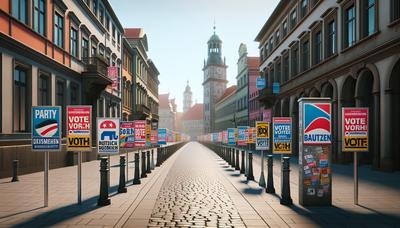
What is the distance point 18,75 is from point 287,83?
24.2m

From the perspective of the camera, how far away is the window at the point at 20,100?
15.8 m

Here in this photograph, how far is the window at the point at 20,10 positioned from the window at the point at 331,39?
17.5 metres

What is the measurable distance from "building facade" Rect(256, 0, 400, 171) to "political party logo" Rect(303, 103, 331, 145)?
943 centimetres

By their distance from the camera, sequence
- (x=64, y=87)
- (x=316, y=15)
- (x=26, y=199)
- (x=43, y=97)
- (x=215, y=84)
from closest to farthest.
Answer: (x=26, y=199) → (x=43, y=97) → (x=64, y=87) → (x=316, y=15) → (x=215, y=84)

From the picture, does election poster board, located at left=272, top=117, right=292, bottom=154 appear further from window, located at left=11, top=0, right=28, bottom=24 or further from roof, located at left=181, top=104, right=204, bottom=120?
roof, located at left=181, top=104, right=204, bottom=120

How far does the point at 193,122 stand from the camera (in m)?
171

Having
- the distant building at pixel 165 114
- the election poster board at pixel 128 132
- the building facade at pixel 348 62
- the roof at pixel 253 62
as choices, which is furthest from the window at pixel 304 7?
the distant building at pixel 165 114

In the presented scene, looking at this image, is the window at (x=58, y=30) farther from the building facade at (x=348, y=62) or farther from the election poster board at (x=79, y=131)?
the building facade at (x=348, y=62)

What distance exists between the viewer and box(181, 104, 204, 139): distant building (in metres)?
170

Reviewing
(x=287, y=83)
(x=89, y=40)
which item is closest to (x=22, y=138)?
(x=89, y=40)

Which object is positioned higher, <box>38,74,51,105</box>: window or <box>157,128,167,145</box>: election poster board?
<box>38,74,51,105</box>: window

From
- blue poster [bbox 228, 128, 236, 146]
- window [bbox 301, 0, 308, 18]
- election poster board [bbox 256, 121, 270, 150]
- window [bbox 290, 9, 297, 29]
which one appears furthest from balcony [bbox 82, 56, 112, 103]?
window [bbox 290, 9, 297, 29]

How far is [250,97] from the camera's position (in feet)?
198

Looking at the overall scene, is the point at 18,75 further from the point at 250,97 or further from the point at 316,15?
the point at 250,97
